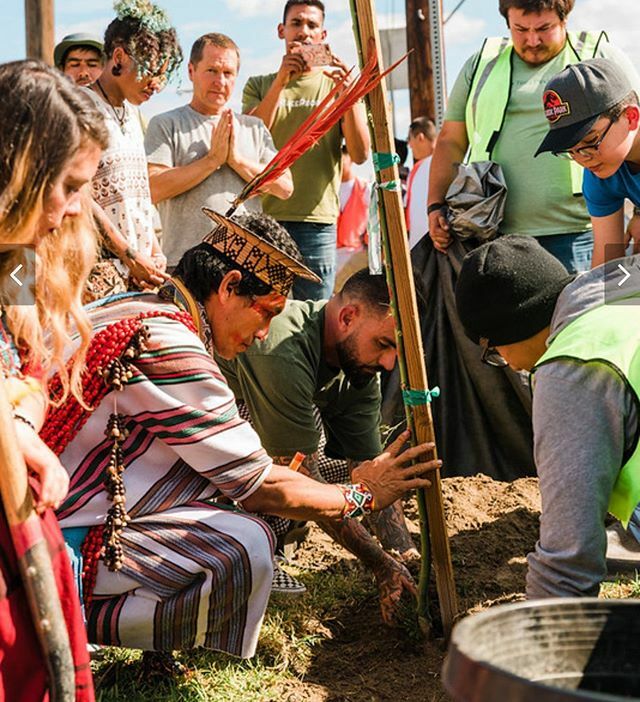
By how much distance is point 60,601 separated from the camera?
7.02 ft

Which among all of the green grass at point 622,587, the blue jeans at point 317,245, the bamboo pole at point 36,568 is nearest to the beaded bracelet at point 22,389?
the bamboo pole at point 36,568

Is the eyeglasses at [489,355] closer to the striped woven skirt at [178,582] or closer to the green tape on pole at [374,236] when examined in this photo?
the green tape on pole at [374,236]

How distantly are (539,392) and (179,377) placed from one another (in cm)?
93

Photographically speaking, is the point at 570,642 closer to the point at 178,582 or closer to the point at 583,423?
the point at 583,423

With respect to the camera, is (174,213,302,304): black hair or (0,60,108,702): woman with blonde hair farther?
(174,213,302,304): black hair

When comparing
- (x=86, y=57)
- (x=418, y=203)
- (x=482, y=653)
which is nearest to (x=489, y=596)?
(x=482, y=653)

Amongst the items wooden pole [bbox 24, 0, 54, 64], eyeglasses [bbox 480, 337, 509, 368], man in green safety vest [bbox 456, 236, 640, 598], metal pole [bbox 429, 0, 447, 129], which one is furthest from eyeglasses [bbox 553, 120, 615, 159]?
wooden pole [bbox 24, 0, 54, 64]

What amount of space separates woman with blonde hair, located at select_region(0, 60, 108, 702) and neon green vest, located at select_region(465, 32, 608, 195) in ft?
9.41

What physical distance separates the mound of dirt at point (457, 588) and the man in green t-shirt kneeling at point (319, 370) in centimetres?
16

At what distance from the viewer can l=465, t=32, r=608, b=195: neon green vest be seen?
461cm

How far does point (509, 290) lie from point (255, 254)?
2.54 feet

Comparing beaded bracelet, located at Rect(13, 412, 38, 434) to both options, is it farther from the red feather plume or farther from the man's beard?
the man's beard

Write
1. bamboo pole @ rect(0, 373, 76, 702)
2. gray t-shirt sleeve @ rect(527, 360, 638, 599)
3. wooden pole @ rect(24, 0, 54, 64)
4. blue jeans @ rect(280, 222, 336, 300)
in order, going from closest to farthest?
bamboo pole @ rect(0, 373, 76, 702)
gray t-shirt sleeve @ rect(527, 360, 638, 599)
blue jeans @ rect(280, 222, 336, 300)
wooden pole @ rect(24, 0, 54, 64)

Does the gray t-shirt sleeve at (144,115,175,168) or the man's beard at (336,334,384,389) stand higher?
the gray t-shirt sleeve at (144,115,175,168)
